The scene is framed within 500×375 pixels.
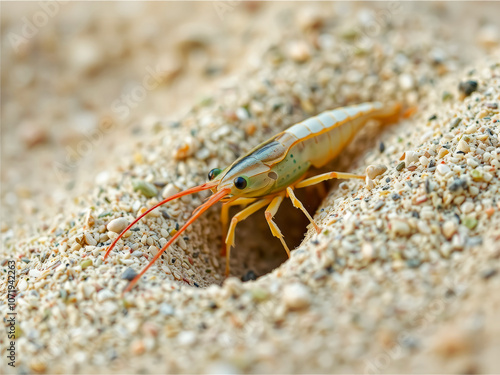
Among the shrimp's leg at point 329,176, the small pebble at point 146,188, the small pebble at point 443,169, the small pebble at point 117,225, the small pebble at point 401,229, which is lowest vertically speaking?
the small pebble at point 401,229

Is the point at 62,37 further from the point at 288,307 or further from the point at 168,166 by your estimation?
the point at 288,307

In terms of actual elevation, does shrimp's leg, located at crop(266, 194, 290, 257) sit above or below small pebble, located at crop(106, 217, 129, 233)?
below

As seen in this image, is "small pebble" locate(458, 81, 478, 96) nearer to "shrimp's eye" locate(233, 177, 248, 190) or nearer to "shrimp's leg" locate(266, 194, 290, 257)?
"shrimp's leg" locate(266, 194, 290, 257)

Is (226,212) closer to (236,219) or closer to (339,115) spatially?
(236,219)

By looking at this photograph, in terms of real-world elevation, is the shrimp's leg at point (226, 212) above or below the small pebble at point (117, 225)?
below

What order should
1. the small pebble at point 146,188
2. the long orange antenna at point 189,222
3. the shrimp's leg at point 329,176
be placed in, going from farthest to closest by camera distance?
1. the small pebble at point 146,188
2. the shrimp's leg at point 329,176
3. the long orange antenna at point 189,222

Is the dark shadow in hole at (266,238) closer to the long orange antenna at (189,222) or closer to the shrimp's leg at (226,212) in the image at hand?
the shrimp's leg at (226,212)

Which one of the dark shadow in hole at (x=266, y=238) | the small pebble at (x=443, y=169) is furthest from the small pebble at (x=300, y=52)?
the small pebble at (x=443, y=169)

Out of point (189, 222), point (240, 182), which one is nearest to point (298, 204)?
point (240, 182)

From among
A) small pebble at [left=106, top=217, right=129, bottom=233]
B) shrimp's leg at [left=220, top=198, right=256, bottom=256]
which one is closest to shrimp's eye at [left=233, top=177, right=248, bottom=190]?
shrimp's leg at [left=220, top=198, right=256, bottom=256]
